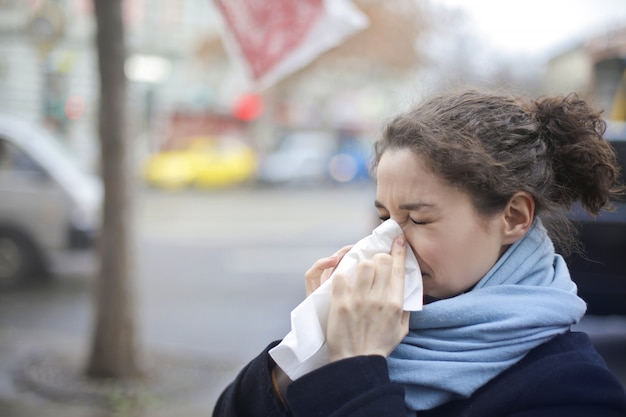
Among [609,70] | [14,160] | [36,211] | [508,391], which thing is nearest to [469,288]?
[508,391]

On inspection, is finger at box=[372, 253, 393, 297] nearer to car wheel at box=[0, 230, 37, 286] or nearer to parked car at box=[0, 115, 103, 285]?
parked car at box=[0, 115, 103, 285]

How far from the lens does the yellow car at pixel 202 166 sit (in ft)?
82.5

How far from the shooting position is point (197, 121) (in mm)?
34062

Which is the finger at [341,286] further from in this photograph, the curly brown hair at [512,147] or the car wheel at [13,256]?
the car wheel at [13,256]

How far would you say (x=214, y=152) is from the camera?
26625 millimetres

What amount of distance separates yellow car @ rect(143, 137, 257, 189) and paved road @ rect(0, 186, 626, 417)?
721cm

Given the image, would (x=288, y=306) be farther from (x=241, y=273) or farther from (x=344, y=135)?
(x=344, y=135)

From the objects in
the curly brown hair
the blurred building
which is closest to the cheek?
the curly brown hair

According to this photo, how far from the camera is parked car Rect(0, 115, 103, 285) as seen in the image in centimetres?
922

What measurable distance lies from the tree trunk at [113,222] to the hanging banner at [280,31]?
1886 millimetres

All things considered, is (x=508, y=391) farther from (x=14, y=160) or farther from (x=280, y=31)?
(x=14, y=160)

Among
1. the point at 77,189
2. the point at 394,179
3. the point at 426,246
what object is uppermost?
the point at 77,189

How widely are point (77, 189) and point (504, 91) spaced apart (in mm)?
8448

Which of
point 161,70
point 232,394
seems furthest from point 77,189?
point 161,70
